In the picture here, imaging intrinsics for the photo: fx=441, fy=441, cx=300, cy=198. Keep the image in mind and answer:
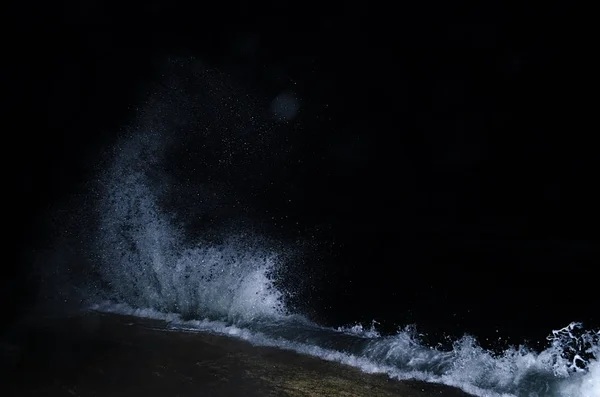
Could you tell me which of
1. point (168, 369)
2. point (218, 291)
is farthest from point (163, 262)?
point (168, 369)

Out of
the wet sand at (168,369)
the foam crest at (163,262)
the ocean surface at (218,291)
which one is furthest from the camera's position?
the foam crest at (163,262)

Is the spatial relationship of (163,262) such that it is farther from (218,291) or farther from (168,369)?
(168,369)

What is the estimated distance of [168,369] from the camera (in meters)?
4.28

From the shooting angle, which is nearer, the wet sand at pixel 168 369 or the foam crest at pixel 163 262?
the wet sand at pixel 168 369

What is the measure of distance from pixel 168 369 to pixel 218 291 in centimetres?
196

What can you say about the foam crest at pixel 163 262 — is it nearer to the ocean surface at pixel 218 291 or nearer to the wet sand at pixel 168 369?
the ocean surface at pixel 218 291

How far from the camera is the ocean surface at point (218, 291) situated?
4000 millimetres

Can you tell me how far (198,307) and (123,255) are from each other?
256 centimetres

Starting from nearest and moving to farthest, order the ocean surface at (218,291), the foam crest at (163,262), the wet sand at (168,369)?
the wet sand at (168,369), the ocean surface at (218,291), the foam crest at (163,262)

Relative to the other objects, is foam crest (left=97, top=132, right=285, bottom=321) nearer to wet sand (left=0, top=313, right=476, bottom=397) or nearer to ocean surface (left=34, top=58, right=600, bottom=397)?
ocean surface (left=34, top=58, right=600, bottom=397)

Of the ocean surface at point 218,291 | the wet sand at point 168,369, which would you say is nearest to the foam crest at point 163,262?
the ocean surface at point 218,291

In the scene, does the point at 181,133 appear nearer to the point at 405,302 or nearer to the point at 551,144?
the point at 405,302

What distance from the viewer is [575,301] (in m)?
6.10

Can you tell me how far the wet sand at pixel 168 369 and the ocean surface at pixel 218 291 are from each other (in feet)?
0.88
